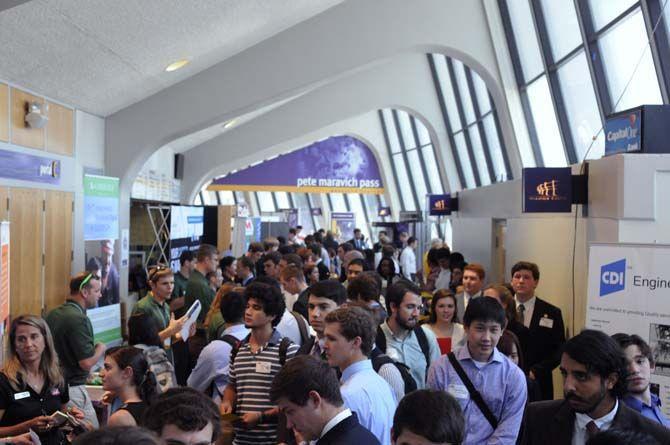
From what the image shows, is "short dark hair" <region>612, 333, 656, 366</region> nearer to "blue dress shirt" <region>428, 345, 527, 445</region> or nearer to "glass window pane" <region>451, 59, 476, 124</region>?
"blue dress shirt" <region>428, 345, 527, 445</region>

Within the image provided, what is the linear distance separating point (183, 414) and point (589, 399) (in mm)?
1397

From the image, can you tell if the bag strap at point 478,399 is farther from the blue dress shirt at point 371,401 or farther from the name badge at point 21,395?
the name badge at point 21,395

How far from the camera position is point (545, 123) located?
11.4m

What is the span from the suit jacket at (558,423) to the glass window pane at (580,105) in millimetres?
6751

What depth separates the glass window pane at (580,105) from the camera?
30.0ft

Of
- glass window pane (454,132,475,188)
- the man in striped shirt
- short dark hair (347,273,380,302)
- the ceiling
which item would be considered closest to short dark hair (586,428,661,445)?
the man in striped shirt

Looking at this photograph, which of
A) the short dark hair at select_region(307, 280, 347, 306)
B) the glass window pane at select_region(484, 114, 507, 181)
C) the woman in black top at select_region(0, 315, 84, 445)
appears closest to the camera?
the woman in black top at select_region(0, 315, 84, 445)

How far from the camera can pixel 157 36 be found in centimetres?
921

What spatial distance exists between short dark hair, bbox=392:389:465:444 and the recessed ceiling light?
941 cm

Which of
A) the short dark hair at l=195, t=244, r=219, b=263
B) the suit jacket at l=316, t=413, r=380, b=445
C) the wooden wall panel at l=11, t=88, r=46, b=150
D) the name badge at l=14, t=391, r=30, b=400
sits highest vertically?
the wooden wall panel at l=11, t=88, r=46, b=150

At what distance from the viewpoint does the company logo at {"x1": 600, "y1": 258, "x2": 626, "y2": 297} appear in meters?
4.66

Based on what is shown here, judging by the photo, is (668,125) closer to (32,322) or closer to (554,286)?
(554,286)

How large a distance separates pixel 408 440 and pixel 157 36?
798cm

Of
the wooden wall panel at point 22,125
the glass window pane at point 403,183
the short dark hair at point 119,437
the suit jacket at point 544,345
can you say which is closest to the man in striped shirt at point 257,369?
the suit jacket at point 544,345
